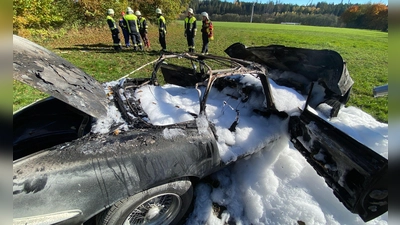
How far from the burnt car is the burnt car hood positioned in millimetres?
11

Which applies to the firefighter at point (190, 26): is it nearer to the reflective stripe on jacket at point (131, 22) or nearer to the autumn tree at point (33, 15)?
the reflective stripe on jacket at point (131, 22)

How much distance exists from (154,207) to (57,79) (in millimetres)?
1532

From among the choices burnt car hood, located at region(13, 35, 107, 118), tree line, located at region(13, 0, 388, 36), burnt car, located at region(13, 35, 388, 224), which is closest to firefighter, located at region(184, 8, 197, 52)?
tree line, located at region(13, 0, 388, 36)

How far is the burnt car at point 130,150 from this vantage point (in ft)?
5.24

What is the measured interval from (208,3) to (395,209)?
3187 inches

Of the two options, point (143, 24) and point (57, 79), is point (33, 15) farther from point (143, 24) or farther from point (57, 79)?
point (57, 79)

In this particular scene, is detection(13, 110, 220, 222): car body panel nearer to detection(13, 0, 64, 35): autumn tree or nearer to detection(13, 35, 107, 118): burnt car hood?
detection(13, 35, 107, 118): burnt car hood

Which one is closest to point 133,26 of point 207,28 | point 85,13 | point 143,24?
point 143,24

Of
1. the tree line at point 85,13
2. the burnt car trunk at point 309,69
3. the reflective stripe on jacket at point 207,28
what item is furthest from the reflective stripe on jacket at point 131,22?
the burnt car trunk at point 309,69

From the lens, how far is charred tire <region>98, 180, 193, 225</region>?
6.20ft

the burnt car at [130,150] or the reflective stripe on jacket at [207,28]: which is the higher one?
the reflective stripe on jacket at [207,28]

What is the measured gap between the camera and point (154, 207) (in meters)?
2.20

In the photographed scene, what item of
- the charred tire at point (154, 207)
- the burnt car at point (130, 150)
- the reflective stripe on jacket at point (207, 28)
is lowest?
the charred tire at point (154, 207)

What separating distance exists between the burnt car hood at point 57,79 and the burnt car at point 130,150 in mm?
11
